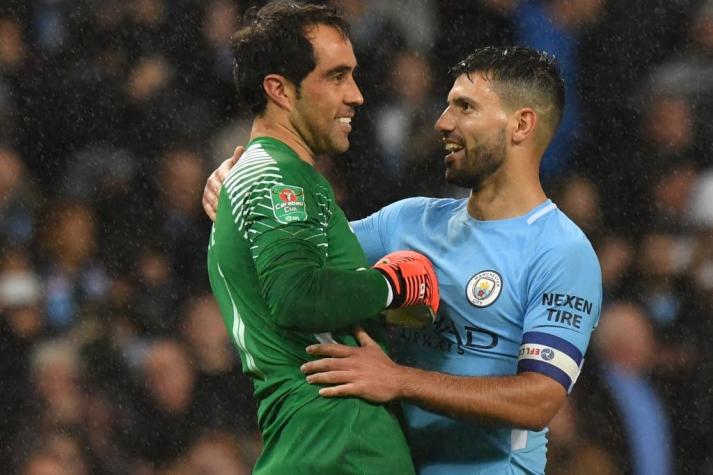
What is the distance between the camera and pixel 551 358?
2.53 meters

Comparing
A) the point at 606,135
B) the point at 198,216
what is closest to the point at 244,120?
the point at 198,216

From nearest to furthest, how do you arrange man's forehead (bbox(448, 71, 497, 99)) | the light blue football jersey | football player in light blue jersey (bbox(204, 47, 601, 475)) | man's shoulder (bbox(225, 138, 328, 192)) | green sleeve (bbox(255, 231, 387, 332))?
1. green sleeve (bbox(255, 231, 387, 332))
2. man's shoulder (bbox(225, 138, 328, 192))
3. football player in light blue jersey (bbox(204, 47, 601, 475))
4. the light blue football jersey
5. man's forehead (bbox(448, 71, 497, 99))

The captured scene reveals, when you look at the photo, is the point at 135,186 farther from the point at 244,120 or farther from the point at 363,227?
the point at 363,227

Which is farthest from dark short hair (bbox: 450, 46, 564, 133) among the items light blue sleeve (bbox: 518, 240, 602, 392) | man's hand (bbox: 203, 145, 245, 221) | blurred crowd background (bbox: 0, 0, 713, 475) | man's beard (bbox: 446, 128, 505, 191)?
blurred crowd background (bbox: 0, 0, 713, 475)

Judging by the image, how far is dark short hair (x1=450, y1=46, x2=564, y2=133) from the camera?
2.93m

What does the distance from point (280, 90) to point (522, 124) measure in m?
0.74

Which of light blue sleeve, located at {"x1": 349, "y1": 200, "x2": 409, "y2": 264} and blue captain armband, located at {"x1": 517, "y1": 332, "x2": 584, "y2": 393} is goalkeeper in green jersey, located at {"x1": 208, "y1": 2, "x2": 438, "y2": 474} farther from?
light blue sleeve, located at {"x1": 349, "y1": 200, "x2": 409, "y2": 264}

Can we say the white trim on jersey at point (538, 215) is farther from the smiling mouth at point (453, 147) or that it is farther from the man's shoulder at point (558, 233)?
the smiling mouth at point (453, 147)

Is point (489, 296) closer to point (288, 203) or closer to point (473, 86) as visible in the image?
point (473, 86)

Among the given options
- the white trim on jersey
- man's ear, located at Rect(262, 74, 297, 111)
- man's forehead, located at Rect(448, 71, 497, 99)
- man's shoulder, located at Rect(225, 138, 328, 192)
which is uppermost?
man's forehead, located at Rect(448, 71, 497, 99)

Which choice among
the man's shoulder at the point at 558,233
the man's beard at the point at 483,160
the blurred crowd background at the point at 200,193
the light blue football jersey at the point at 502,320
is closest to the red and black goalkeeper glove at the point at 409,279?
the light blue football jersey at the point at 502,320

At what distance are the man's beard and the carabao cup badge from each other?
29 cm

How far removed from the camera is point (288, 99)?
2521 millimetres

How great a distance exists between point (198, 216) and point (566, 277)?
2.35m
